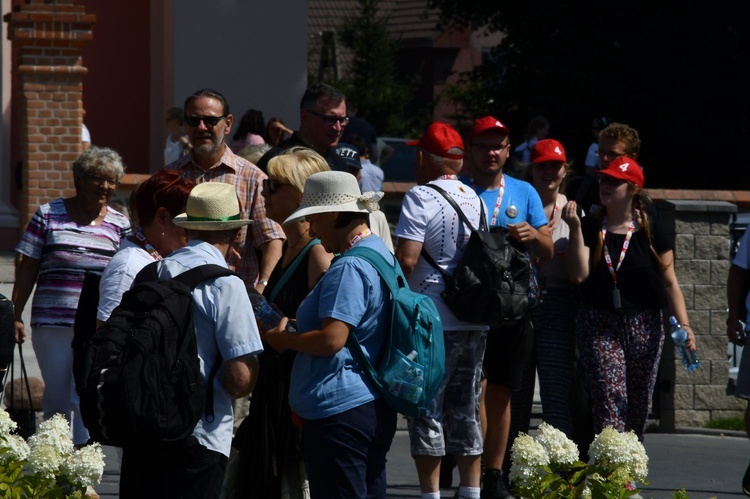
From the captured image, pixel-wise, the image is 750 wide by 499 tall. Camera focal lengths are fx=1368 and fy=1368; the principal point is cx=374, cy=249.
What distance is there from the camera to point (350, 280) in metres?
4.99

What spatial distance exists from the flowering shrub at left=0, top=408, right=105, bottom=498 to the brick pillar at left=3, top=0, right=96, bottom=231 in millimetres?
6812

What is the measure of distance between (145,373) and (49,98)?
25.0 ft

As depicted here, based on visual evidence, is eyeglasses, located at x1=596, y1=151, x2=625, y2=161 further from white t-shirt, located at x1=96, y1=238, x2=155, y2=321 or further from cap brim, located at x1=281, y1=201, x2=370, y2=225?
white t-shirt, located at x1=96, y1=238, x2=155, y2=321

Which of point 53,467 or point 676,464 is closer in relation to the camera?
point 53,467

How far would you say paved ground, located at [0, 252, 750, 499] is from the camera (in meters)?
7.94

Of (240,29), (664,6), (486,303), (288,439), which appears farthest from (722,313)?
(664,6)

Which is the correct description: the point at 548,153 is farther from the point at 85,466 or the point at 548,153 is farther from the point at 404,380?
the point at 85,466

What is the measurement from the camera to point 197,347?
4711mm

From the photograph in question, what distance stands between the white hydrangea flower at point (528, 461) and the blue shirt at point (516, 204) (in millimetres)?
2814

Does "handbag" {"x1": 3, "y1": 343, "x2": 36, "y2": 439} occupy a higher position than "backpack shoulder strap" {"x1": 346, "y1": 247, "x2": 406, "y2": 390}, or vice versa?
"backpack shoulder strap" {"x1": 346, "y1": 247, "x2": 406, "y2": 390}

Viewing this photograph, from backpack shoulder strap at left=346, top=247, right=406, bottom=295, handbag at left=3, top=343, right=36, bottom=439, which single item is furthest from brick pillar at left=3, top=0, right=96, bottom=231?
backpack shoulder strap at left=346, top=247, right=406, bottom=295

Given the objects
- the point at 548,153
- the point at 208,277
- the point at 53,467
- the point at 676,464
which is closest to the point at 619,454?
the point at 208,277

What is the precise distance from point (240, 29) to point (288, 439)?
943 cm

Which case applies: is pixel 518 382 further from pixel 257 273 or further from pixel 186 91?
pixel 186 91
